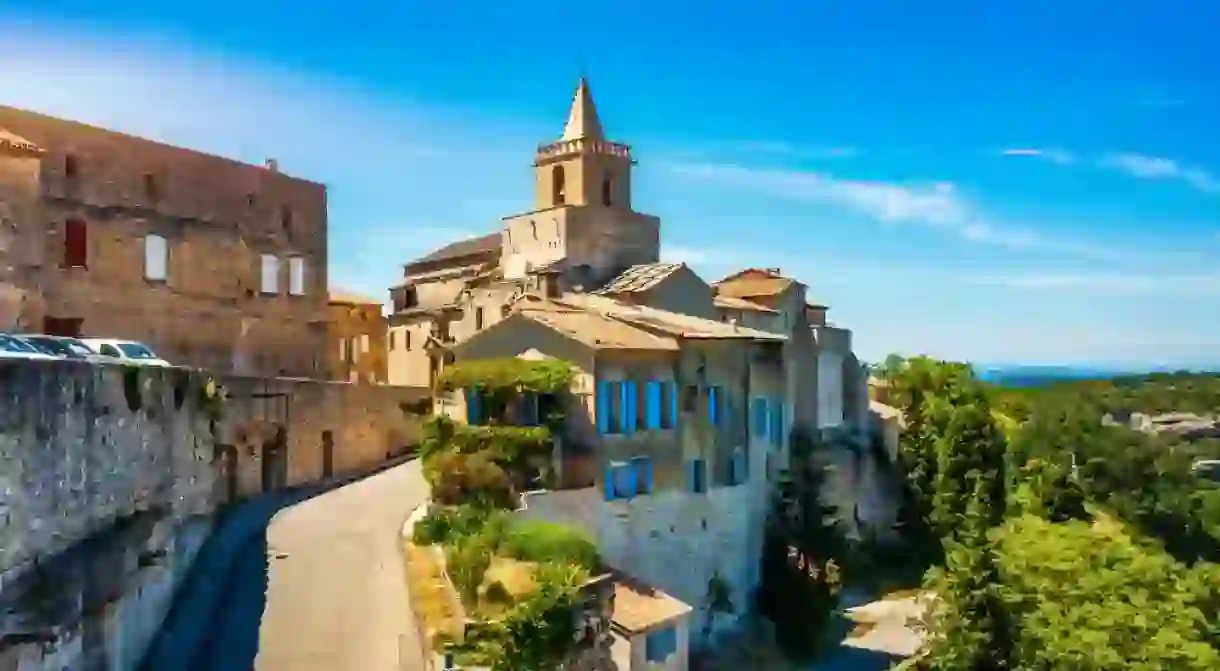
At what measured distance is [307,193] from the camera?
133ft

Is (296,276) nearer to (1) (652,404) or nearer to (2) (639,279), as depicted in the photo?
(2) (639,279)

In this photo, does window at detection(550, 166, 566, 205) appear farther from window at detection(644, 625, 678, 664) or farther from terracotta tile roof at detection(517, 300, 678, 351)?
window at detection(644, 625, 678, 664)

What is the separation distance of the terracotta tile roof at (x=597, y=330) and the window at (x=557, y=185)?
14161 millimetres

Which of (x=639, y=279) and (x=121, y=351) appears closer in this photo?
(x=121, y=351)

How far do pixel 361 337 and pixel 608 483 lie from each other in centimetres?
2549

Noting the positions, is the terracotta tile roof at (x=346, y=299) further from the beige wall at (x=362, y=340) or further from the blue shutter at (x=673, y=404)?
the blue shutter at (x=673, y=404)

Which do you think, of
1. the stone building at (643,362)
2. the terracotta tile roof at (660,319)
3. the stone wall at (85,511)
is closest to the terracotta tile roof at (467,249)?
the stone building at (643,362)

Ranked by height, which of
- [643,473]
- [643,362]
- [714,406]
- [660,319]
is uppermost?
[660,319]

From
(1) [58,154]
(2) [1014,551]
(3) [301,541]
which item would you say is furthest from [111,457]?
(2) [1014,551]

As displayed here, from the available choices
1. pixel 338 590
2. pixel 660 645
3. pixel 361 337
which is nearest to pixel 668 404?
pixel 660 645

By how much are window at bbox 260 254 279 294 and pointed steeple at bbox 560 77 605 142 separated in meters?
14.2

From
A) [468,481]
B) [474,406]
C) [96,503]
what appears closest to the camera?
[96,503]

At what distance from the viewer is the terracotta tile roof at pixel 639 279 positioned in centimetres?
3869

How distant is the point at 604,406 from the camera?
2897 cm
